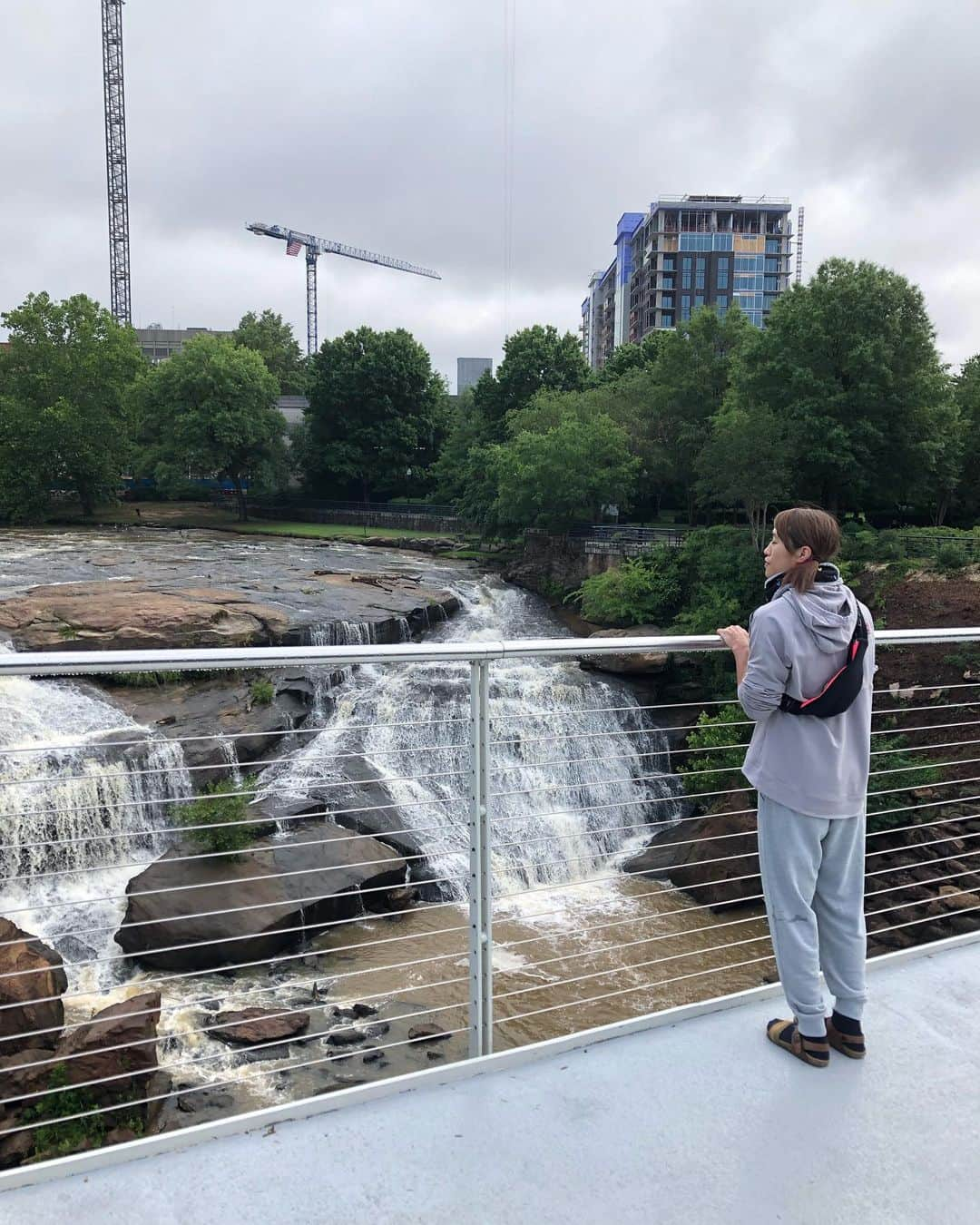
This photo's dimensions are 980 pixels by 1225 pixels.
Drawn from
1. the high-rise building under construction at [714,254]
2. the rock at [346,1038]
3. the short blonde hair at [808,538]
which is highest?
the high-rise building under construction at [714,254]

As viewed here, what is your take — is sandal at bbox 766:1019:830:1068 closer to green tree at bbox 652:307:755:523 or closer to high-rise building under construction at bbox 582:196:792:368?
green tree at bbox 652:307:755:523

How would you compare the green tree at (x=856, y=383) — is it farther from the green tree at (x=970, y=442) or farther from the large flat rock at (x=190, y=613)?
the large flat rock at (x=190, y=613)

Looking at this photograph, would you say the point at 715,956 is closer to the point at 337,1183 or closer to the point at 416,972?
the point at 416,972

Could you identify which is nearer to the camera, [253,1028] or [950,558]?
[253,1028]

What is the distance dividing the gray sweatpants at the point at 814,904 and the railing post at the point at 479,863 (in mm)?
780

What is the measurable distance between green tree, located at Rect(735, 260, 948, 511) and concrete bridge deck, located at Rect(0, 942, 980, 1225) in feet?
82.4

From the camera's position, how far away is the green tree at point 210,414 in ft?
140

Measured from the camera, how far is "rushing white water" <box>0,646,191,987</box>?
897 cm

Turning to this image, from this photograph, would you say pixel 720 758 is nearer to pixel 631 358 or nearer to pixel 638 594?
pixel 638 594

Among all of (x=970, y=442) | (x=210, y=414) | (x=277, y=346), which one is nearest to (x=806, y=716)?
(x=970, y=442)

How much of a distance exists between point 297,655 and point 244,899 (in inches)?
287

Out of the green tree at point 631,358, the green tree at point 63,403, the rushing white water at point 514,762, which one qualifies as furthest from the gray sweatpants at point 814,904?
the green tree at point 631,358

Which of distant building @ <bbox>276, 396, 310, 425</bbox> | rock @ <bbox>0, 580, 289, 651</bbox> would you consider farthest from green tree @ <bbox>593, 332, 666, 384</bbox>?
rock @ <bbox>0, 580, 289, 651</bbox>

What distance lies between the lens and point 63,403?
1529 inches
